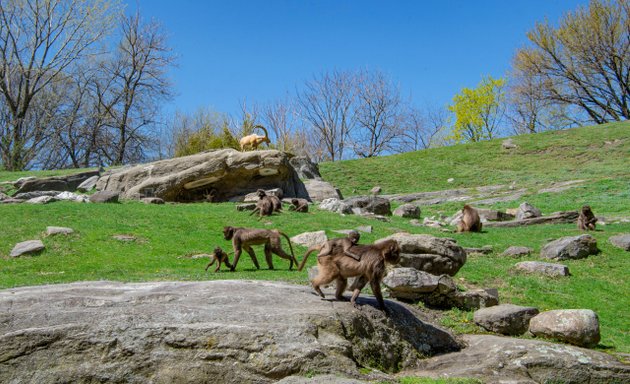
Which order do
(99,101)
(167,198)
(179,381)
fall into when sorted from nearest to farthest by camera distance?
(179,381) → (167,198) → (99,101)

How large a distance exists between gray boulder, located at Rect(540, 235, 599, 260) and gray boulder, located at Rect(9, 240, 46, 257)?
50.5 feet

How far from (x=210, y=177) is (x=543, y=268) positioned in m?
18.3

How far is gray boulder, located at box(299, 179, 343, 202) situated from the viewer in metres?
34.0

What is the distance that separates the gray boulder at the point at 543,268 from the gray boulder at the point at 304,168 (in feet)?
76.8

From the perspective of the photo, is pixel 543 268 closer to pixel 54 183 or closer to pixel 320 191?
pixel 320 191

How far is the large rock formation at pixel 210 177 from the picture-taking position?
2958 cm

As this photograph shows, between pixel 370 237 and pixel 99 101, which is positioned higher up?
pixel 99 101

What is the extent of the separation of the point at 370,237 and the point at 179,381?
13661 millimetres

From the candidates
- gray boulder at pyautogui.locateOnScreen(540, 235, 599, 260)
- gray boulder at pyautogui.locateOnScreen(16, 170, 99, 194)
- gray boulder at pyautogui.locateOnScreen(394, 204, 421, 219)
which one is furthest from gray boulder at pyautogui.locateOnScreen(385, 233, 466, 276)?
gray boulder at pyautogui.locateOnScreen(16, 170, 99, 194)

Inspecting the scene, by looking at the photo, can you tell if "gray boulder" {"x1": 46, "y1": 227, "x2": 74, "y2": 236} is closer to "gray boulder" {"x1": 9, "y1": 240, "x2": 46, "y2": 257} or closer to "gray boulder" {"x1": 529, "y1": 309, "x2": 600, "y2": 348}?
"gray boulder" {"x1": 9, "y1": 240, "x2": 46, "y2": 257}

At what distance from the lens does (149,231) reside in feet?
66.0

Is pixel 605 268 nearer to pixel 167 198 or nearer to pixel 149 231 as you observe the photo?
pixel 149 231

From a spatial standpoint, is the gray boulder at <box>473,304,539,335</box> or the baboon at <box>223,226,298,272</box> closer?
the gray boulder at <box>473,304,539,335</box>

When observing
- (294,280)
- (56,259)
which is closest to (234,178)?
(56,259)
